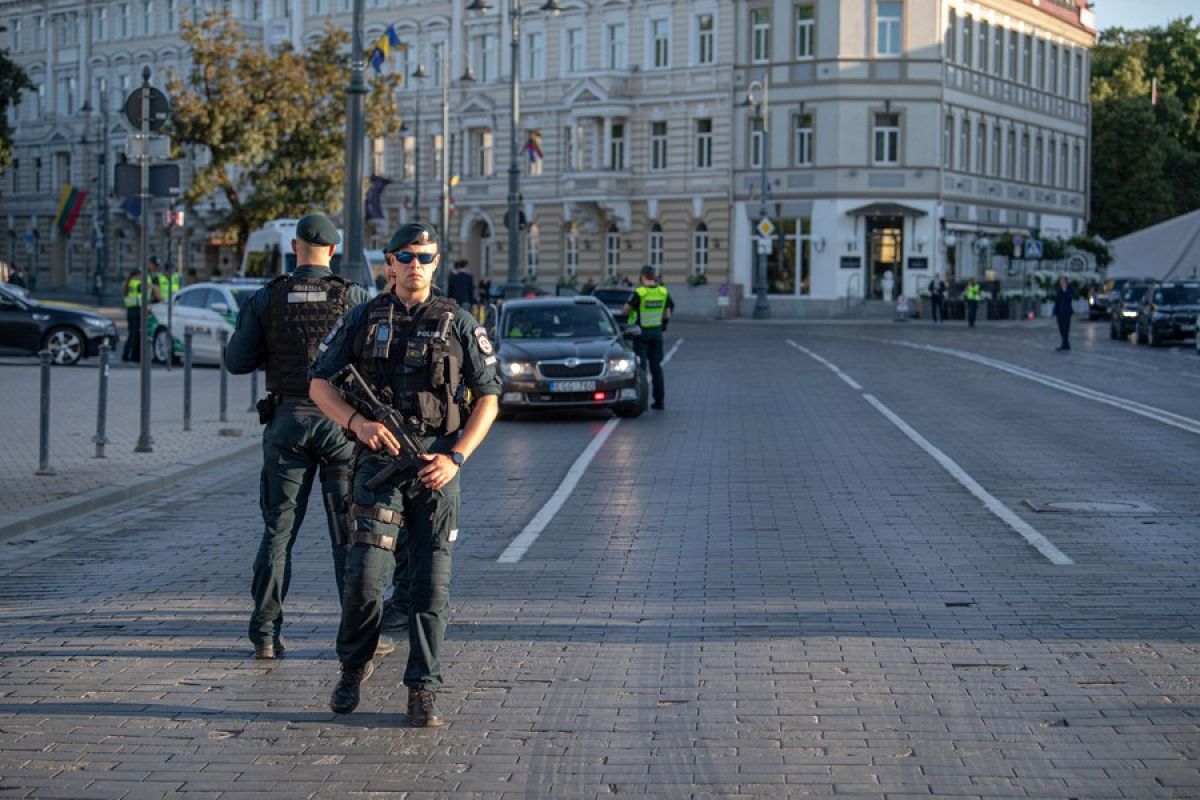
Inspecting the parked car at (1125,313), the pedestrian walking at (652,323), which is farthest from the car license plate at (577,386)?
the parked car at (1125,313)

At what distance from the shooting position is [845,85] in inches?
2594

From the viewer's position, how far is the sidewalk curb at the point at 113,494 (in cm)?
1202

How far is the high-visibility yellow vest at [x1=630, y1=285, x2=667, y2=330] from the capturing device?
23.2 metres

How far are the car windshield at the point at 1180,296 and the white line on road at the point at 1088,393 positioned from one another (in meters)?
9.77

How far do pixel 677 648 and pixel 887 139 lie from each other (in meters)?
59.8

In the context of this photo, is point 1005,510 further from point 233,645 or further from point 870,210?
point 870,210

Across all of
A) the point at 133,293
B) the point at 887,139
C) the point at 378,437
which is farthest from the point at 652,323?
the point at 887,139

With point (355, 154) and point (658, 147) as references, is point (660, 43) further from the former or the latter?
point (355, 154)

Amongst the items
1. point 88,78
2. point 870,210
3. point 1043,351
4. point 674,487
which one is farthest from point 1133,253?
point 674,487

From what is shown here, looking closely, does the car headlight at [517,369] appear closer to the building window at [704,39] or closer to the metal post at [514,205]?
the metal post at [514,205]

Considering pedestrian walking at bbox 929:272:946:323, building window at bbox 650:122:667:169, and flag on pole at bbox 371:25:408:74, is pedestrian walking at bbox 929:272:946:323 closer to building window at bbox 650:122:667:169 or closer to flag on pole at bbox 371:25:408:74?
building window at bbox 650:122:667:169

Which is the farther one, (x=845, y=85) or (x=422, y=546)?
(x=845, y=85)

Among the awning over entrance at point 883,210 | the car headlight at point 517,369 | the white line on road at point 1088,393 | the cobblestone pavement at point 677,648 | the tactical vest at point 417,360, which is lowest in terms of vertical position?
the cobblestone pavement at point 677,648

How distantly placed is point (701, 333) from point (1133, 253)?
29.2m
